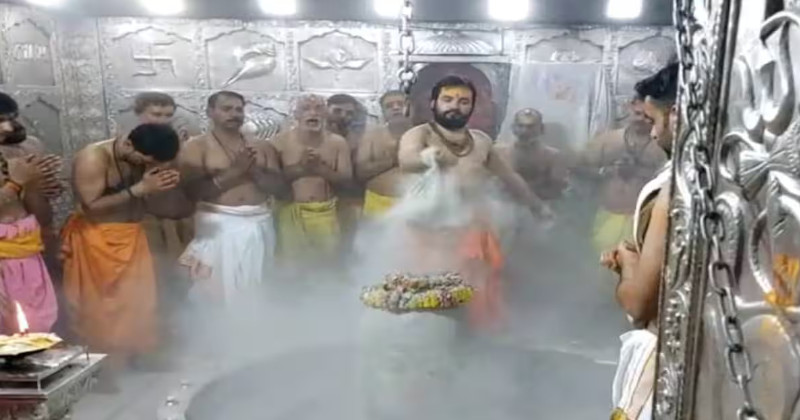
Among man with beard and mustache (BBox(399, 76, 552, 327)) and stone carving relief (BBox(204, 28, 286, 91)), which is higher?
stone carving relief (BBox(204, 28, 286, 91))

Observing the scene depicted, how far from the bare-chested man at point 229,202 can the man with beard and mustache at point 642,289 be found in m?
2.08

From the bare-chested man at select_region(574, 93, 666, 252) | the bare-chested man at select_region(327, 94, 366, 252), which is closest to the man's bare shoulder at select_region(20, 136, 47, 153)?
the bare-chested man at select_region(327, 94, 366, 252)

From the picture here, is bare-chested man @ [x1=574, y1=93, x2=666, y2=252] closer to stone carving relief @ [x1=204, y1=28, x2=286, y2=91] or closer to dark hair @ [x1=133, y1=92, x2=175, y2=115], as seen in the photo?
stone carving relief @ [x1=204, y1=28, x2=286, y2=91]

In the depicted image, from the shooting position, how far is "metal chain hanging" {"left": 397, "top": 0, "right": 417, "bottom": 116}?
10.4ft

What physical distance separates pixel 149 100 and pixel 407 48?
1.34 m

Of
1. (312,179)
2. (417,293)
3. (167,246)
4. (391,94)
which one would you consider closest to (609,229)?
(417,293)

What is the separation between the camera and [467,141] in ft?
11.0

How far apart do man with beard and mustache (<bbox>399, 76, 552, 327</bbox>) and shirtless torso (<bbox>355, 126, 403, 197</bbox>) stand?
6cm

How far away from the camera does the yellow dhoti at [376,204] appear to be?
3.43 metres

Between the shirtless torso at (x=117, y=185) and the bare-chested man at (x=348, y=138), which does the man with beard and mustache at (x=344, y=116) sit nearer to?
the bare-chested man at (x=348, y=138)

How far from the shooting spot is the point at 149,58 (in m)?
3.21

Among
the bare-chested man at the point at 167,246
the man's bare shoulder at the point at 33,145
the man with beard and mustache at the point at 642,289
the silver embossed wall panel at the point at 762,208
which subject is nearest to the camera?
the silver embossed wall panel at the point at 762,208

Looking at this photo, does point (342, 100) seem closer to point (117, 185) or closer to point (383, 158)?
point (383, 158)

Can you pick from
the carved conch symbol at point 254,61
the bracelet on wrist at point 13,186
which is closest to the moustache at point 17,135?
the bracelet on wrist at point 13,186
